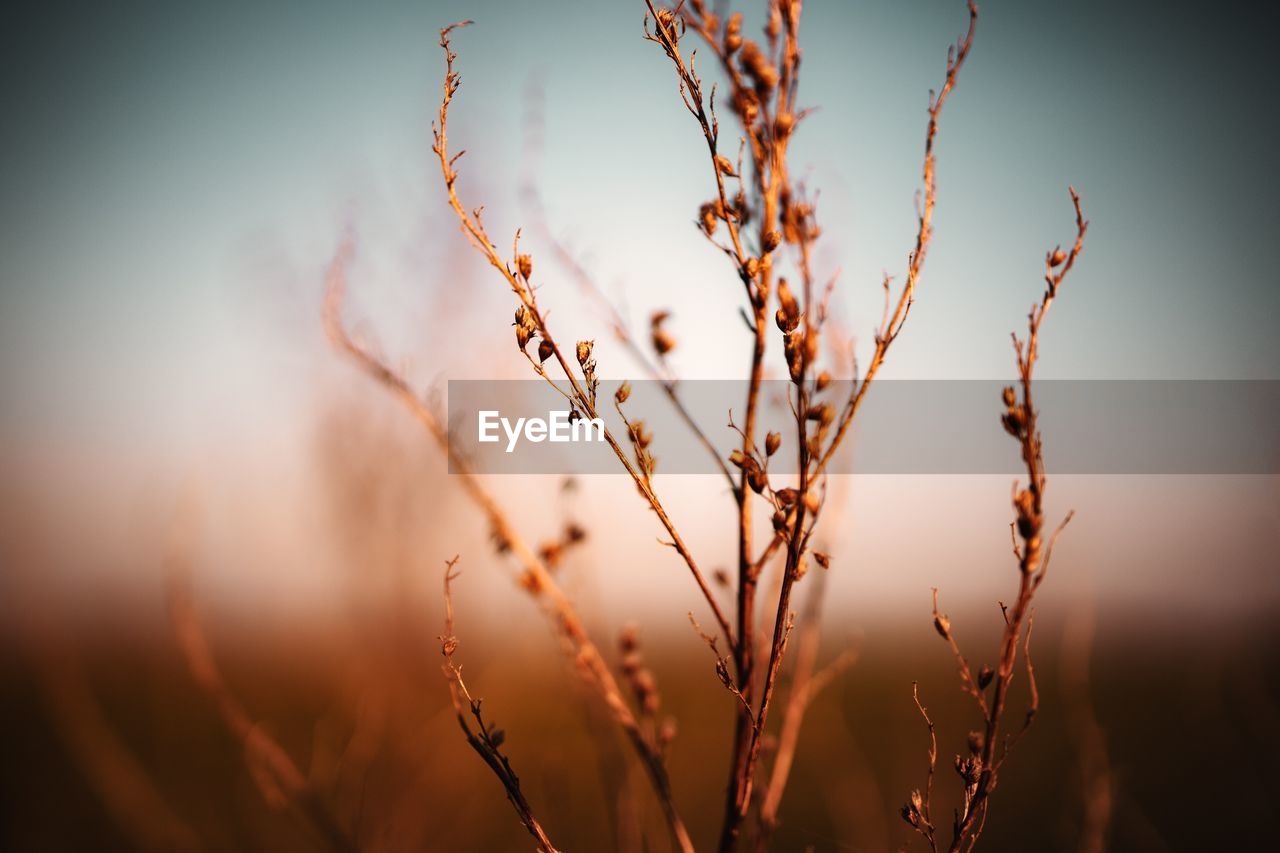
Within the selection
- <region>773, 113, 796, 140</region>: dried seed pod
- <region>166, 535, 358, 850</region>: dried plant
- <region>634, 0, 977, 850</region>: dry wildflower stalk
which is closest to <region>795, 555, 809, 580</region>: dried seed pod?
<region>634, 0, 977, 850</region>: dry wildflower stalk

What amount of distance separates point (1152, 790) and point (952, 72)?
45.3ft

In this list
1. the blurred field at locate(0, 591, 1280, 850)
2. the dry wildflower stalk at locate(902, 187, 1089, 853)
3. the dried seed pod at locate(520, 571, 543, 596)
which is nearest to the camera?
the dry wildflower stalk at locate(902, 187, 1089, 853)

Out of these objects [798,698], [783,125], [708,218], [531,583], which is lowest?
[798,698]

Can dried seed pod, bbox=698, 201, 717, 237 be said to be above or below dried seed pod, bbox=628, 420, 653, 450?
above

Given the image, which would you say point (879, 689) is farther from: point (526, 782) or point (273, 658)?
point (526, 782)

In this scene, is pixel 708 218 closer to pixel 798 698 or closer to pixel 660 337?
pixel 660 337

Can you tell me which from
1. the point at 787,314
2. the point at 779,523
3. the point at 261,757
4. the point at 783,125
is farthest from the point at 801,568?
the point at 261,757

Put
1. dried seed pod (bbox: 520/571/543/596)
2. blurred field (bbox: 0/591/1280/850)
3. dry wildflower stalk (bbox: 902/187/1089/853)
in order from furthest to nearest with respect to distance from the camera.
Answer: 1. blurred field (bbox: 0/591/1280/850)
2. dried seed pod (bbox: 520/571/543/596)
3. dry wildflower stalk (bbox: 902/187/1089/853)

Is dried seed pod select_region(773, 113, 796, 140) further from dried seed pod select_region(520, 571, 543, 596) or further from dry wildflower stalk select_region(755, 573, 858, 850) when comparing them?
dry wildflower stalk select_region(755, 573, 858, 850)

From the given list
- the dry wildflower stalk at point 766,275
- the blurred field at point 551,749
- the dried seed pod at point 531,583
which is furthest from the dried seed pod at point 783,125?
the blurred field at point 551,749

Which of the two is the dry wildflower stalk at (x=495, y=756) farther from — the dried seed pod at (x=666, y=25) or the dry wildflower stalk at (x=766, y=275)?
the dried seed pod at (x=666, y=25)

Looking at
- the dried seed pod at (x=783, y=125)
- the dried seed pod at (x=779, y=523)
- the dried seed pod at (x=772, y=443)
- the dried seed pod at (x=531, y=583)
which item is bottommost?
the dried seed pod at (x=531, y=583)

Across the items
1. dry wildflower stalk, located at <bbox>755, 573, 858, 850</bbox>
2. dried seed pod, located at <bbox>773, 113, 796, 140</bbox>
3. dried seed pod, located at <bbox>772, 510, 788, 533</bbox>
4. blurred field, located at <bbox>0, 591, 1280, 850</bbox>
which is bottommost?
blurred field, located at <bbox>0, 591, 1280, 850</bbox>

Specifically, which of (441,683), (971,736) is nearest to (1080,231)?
(971,736)
